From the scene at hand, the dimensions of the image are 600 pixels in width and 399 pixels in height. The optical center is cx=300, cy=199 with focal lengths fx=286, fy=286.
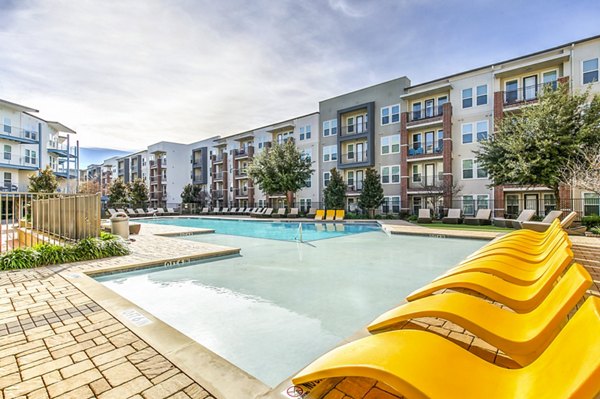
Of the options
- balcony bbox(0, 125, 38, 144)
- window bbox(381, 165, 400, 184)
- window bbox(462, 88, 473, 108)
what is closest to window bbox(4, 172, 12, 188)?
balcony bbox(0, 125, 38, 144)

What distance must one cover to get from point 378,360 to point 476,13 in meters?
13.2

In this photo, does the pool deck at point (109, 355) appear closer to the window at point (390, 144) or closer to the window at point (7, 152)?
the window at point (390, 144)

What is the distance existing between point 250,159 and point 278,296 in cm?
3186

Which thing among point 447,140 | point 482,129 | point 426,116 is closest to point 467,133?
point 482,129

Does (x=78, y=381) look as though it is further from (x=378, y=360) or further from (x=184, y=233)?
(x=184, y=233)

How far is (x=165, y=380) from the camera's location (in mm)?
2297

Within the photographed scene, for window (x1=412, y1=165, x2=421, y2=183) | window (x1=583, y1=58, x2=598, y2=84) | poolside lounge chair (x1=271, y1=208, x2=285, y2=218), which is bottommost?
poolside lounge chair (x1=271, y1=208, x2=285, y2=218)

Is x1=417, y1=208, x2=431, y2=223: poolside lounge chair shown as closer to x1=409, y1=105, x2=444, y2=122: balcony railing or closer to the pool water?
x1=409, y1=105, x2=444, y2=122: balcony railing

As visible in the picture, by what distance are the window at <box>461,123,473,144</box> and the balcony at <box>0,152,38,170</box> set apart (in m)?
42.8

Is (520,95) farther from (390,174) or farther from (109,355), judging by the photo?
(109,355)

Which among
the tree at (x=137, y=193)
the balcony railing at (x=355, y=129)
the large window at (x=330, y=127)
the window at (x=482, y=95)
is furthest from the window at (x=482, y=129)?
the tree at (x=137, y=193)

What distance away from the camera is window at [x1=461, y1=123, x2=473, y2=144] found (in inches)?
842

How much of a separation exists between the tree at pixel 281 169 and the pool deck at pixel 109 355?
22066 millimetres

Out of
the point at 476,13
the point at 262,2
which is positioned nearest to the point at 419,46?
the point at 476,13
